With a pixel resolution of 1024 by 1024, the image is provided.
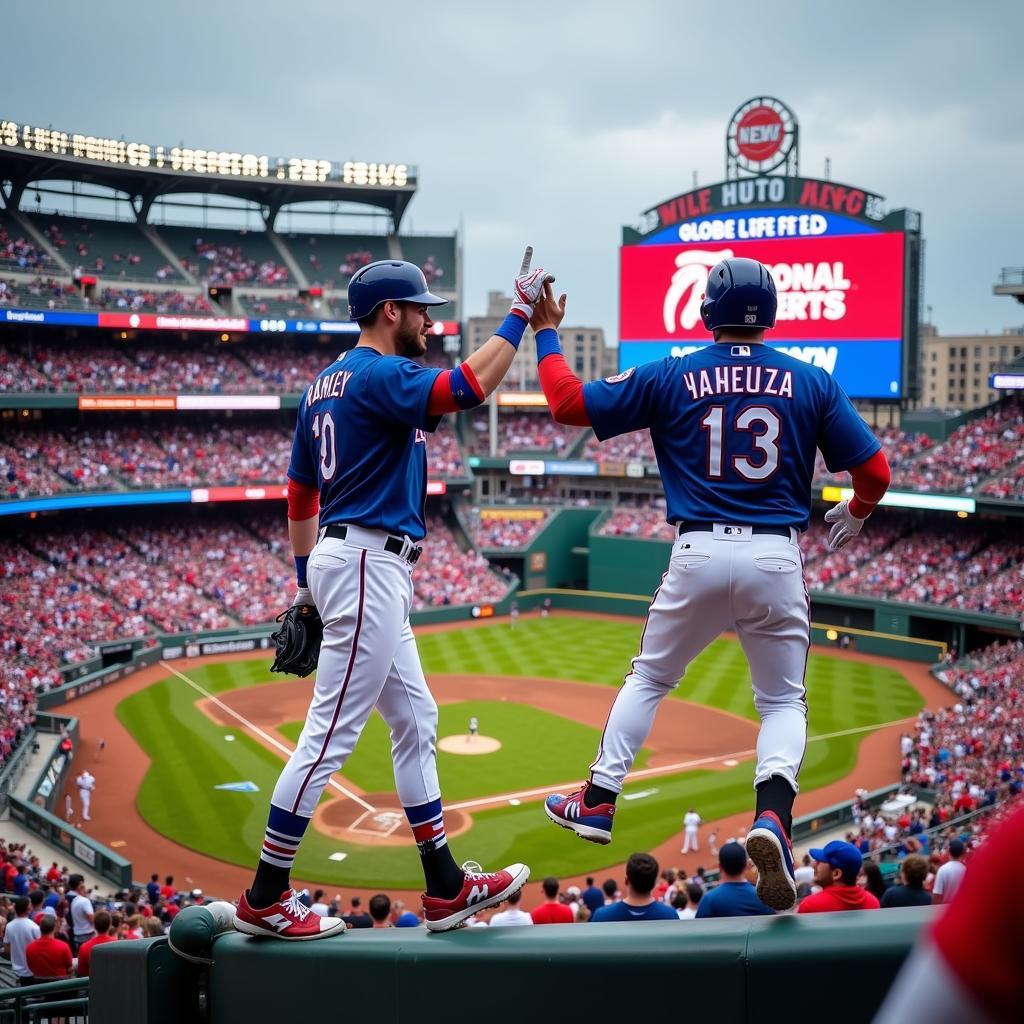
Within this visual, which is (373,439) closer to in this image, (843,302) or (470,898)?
(470,898)

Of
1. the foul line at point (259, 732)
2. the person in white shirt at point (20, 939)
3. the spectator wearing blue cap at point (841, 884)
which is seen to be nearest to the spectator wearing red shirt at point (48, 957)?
the person in white shirt at point (20, 939)

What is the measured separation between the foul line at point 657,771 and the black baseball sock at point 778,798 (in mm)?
17077

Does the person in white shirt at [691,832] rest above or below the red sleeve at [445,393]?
below

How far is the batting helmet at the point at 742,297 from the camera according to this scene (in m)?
4.18

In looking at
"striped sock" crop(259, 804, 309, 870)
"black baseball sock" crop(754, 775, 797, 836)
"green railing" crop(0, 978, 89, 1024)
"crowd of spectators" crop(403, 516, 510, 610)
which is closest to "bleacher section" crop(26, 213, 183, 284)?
"crowd of spectators" crop(403, 516, 510, 610)

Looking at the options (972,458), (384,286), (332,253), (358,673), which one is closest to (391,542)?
(358,673)


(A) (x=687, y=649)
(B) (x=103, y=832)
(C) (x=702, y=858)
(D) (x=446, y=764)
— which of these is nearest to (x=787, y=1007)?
(A) (x=687, y=649)

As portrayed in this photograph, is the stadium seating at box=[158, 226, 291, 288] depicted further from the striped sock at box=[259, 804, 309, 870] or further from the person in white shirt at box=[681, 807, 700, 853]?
the striped sock at box=[259, 804, 309, 870]

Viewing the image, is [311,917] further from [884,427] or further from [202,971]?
[884,427]

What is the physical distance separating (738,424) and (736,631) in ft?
2.62

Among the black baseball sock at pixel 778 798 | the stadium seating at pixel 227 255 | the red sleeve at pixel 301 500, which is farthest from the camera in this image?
the stadium seating at pixel 227 255

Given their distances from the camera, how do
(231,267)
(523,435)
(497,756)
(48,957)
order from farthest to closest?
(523,435) < (231,267) < (497,756) < (48,957)

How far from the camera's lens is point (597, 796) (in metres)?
4.14

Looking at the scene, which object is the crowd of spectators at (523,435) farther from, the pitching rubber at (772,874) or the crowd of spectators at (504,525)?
the pitching rubber at (772,874)
